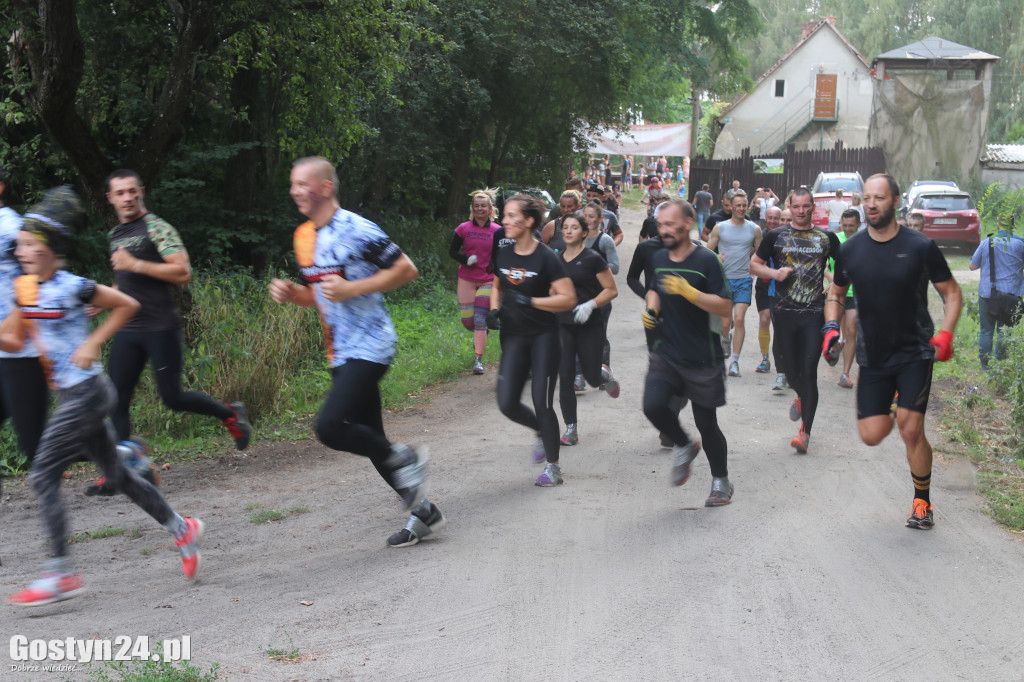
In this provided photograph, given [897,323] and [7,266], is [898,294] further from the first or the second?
[7,266]

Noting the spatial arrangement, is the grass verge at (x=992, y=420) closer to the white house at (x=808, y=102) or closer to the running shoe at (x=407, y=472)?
the running shoe at (x=407, y=472)

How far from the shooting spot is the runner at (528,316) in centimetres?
643

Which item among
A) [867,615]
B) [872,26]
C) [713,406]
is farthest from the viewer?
[872,26]

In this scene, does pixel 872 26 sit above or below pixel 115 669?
above

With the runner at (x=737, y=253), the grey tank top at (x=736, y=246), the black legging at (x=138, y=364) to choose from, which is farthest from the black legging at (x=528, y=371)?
the grey tank top at (x=736, y=246)

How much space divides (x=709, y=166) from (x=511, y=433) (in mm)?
32050

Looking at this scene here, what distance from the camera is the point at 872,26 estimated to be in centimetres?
6975

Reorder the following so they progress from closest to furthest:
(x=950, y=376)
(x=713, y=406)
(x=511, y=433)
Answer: (x=713, y=406)
(x=511, y=433)
(x=950, y=376)

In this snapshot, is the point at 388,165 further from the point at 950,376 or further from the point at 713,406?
the point at 713,406

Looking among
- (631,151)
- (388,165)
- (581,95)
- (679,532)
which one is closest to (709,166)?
(631,151)

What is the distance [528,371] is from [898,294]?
2.39 m

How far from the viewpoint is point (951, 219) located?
80.8ft

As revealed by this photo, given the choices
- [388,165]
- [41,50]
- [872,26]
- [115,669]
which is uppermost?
[872,26]

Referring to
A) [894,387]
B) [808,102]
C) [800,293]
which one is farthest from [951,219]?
[808,102]
